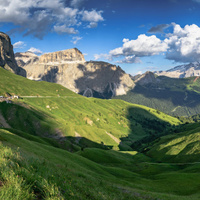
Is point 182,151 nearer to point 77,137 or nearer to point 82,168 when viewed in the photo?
point 77,137

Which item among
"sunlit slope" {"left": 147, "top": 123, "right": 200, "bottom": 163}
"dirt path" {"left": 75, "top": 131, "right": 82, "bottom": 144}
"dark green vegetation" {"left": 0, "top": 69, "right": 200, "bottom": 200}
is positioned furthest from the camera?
"dirt path" {"left": 75, "top": 131, "right": 82, "bottom": 144}

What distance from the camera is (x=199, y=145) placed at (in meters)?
116

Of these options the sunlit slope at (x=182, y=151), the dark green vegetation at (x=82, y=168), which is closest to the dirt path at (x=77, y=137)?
the dark green vegetation at (x=82, y=168)

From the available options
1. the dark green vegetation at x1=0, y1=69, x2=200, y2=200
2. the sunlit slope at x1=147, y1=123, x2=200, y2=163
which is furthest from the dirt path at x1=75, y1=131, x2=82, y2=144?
the sunlit slope at x1=147, y1=123, x2=200, y2=163

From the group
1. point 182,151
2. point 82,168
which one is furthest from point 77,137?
point 82,168

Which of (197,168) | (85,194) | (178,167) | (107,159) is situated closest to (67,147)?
(107,159)

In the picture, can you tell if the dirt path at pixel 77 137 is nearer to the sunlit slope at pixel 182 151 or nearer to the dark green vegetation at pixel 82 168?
the dark green vegetation at pixel 82 168

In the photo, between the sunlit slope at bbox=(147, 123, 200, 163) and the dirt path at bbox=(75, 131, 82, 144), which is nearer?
the sunlit slope at bbox=(147, 123, 200, 163)

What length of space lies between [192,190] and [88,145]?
14173cm

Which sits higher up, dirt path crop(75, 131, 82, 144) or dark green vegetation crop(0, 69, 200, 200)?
dark green vegetation crop(0, 69, 200, 200)

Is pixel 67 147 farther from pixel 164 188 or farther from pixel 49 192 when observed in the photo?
pixel 49 192

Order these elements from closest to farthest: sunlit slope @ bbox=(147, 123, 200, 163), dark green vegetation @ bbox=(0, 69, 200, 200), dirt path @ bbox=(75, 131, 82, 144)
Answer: dark green vegetation @ bbox=(0, 69, 200, 200), sunlit slope @ bbox=(147, 123, 200, 163), dirt path @ bbox=(75, 131, 82, 144)

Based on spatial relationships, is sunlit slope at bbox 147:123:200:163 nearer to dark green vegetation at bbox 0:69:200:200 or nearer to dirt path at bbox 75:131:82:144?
dark green vegetation at bbox 0:69:200:200

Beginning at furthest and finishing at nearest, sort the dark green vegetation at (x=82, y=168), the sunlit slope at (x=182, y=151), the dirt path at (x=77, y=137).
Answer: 1. the dirt path at (x=77, y=137)
2. the sunlit slope at (x=182, y=151)
3. the dark green vegetation at (x=82, y=168)
